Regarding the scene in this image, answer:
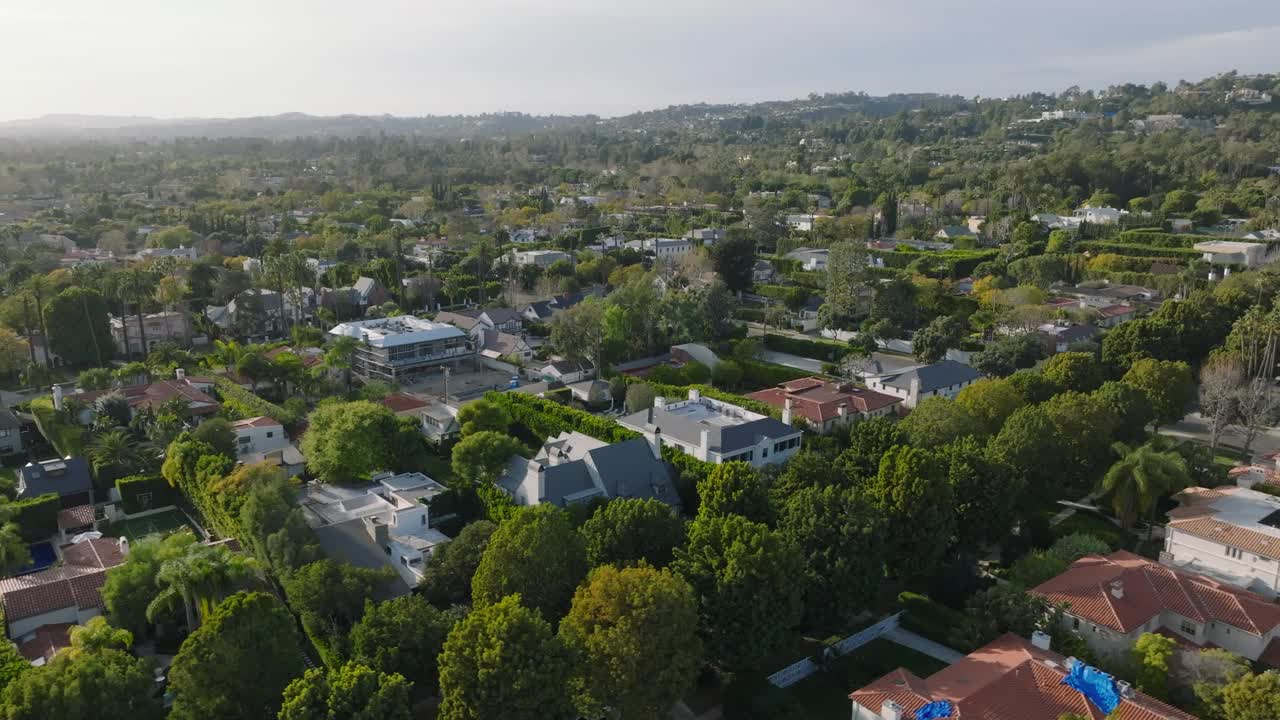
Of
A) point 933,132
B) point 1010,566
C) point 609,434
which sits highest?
point 933,132

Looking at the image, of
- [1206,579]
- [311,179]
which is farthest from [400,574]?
[311,179]

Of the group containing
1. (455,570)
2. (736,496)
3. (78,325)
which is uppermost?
(78,325)

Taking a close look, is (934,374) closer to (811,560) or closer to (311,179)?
(811,560)

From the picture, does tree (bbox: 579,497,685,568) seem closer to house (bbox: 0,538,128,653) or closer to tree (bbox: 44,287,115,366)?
house (bbox: 0,538,128,653)

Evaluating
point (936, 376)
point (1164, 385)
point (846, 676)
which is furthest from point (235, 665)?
point (1164, 385)

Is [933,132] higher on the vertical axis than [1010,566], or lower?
higher

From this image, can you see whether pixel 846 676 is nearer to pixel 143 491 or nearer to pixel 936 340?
pixel 143 491

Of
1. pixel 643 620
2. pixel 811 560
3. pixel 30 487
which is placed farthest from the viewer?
pixel 30 487
